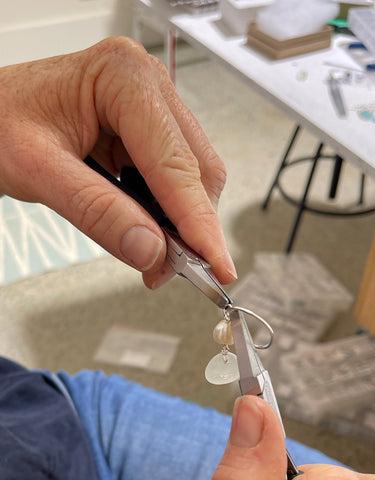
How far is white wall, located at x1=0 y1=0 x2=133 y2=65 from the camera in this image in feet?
1.33

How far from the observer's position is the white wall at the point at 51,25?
1.33ft

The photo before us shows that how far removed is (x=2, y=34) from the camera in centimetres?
41

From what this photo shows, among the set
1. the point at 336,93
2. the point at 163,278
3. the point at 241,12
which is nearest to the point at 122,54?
the point at 163,278

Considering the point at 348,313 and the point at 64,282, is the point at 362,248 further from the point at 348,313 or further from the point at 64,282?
the point at 64,282

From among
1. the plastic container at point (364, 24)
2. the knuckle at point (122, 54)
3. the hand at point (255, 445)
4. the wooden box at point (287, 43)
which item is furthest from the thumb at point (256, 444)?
the plastic container at point (364, 24)

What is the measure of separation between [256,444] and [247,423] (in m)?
0.02

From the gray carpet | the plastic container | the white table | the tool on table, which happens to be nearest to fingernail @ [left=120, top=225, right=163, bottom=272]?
the gray carpet

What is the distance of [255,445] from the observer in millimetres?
305

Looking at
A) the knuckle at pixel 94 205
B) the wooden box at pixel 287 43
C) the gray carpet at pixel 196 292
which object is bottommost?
the gray carpet at pixel 196 292

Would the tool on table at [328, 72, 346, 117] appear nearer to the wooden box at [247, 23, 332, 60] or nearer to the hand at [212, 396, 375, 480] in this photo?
the wooden box at [247, 23, 332, 60]

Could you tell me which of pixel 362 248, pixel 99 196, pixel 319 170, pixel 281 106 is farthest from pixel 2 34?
pixel 319 170

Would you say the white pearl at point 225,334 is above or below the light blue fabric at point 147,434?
above

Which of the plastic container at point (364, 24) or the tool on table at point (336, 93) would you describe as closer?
the tool on table at point (336, 93)

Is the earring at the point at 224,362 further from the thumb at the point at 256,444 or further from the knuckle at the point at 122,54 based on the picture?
the knuckle at the point at 122,54
